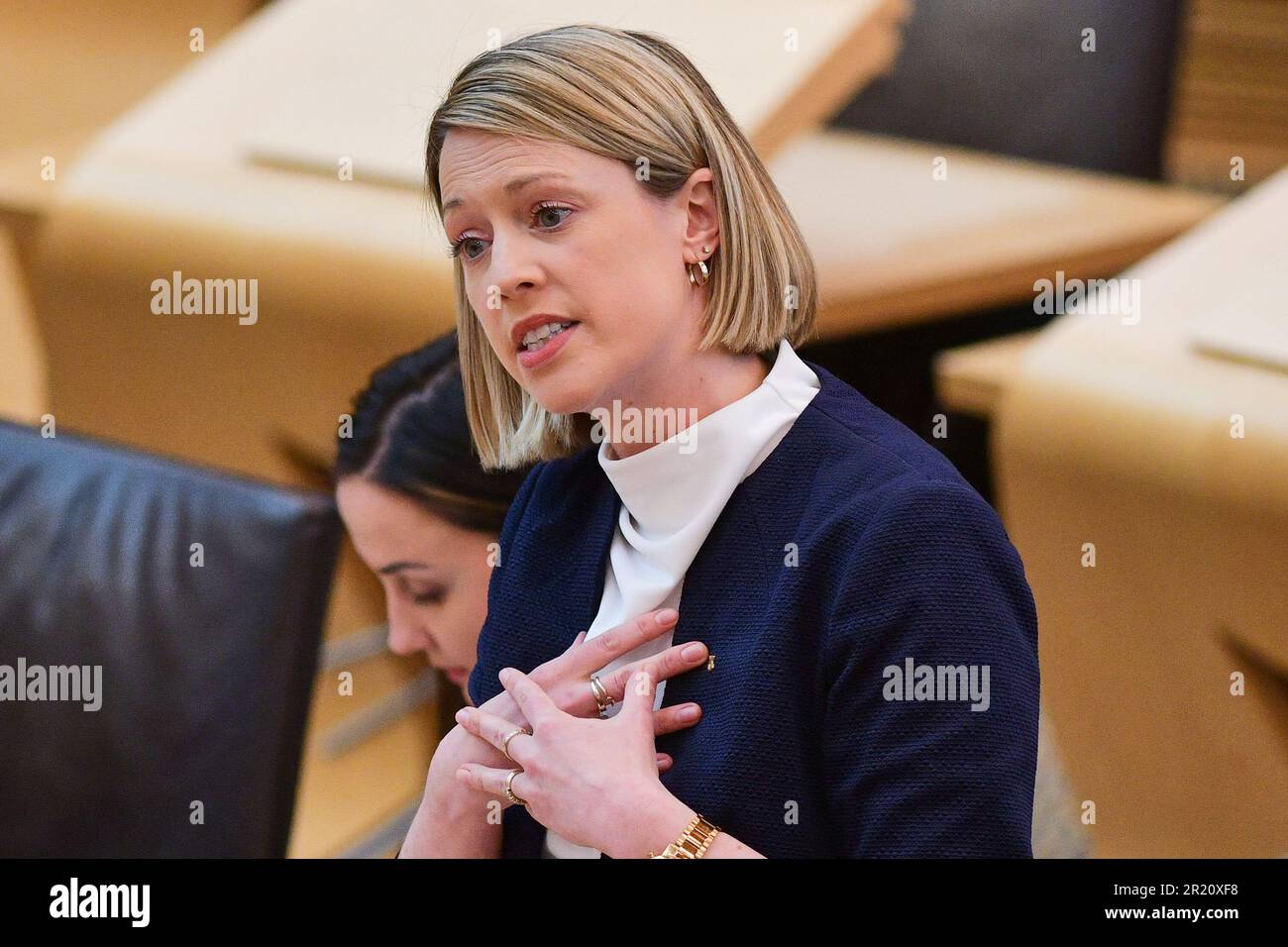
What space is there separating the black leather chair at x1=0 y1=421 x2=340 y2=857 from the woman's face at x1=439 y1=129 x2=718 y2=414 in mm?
313

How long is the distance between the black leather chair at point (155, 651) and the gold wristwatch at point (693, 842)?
438 millimetres

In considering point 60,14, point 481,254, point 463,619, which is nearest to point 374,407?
point 463,619

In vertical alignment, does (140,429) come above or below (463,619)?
above

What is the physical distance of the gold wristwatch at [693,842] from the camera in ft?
3.01

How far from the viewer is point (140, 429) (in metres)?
1.82

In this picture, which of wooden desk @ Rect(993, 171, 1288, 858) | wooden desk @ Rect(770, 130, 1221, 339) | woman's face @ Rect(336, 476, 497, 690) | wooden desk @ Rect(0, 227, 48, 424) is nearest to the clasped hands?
woman's face @ Rect(336, 476, 497, 690)

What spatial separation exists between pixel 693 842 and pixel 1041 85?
65.7 inches

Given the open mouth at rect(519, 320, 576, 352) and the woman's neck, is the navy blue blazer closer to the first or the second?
the woman's neck

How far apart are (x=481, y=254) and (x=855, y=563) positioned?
344mm

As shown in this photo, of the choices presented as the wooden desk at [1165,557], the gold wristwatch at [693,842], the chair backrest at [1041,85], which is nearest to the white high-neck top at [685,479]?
the gold wristwatch at [693,842]

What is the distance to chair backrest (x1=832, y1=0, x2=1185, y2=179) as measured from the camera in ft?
7.34

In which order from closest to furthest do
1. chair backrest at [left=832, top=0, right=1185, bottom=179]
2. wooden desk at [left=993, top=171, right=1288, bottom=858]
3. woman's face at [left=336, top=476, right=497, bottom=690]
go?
woman's face at [left=336, top=476, right=497, bottom=690], wooden desk at [left=993, top=171, right=1288, bottom=858], chair backrest at [left=832, top=0, right=1185, bottom=179]
